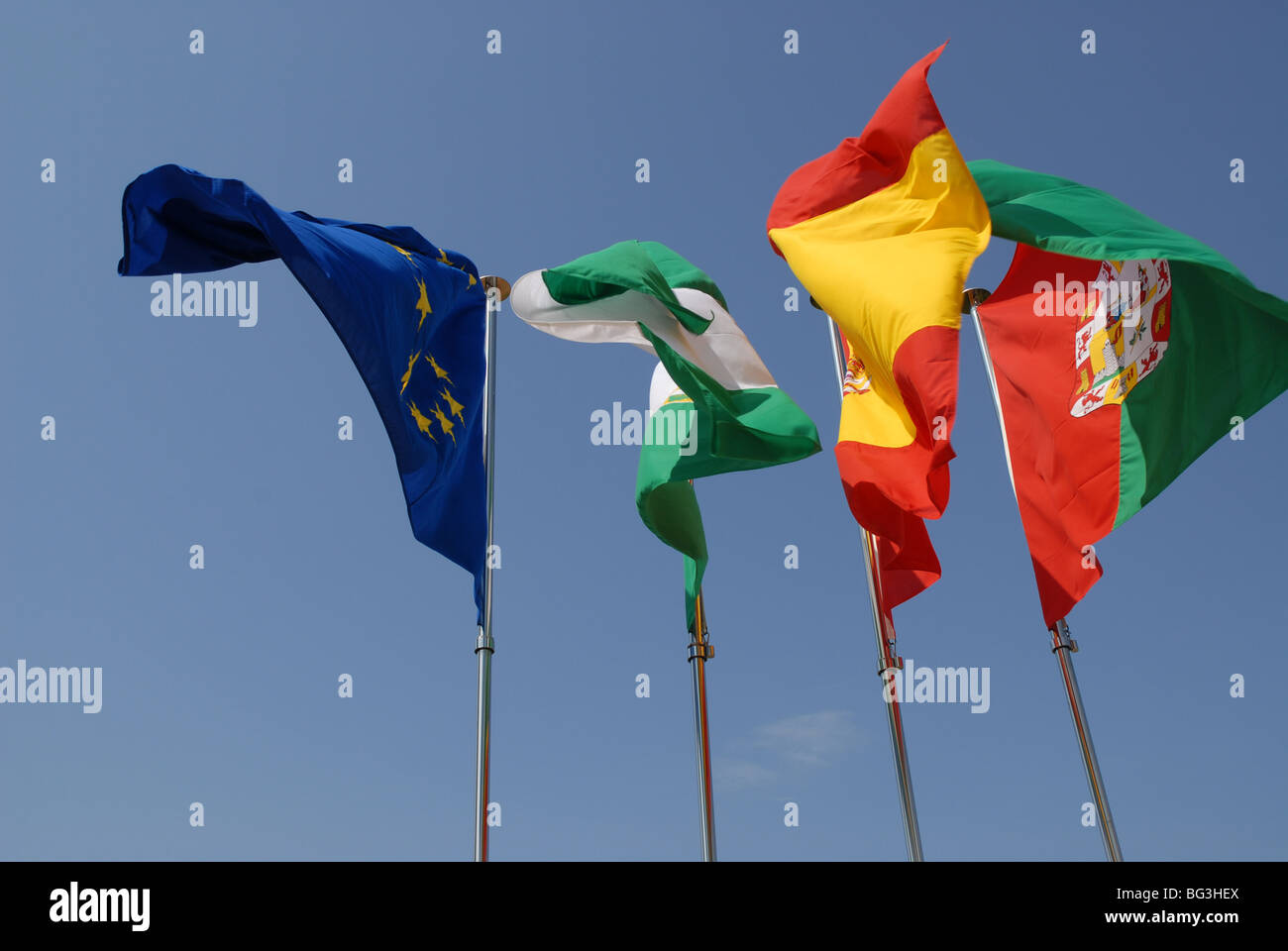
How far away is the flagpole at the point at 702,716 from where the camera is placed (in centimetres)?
1224

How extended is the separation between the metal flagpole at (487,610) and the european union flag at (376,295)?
105mm

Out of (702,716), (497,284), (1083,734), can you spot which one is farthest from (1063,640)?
(497,284)

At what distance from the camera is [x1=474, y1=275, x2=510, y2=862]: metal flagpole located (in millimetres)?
11094

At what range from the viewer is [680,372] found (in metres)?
11.6

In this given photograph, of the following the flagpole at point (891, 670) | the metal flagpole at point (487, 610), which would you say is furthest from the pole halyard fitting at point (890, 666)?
the metal flagpole at point (487, 610)

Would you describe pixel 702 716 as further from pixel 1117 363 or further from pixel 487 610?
pixel 1117 363

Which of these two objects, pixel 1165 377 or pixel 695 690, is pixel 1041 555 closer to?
pixel 1165 377

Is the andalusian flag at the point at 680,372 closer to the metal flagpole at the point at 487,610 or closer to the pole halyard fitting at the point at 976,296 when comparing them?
the metal flagpole at the point at 487,610

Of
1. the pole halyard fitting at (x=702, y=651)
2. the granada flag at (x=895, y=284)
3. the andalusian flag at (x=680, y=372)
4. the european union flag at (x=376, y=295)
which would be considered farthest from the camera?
the pole halyard fitting at (x=702, y=651)

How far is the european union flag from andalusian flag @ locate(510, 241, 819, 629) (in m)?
1.51

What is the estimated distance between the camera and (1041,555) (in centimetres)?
1201

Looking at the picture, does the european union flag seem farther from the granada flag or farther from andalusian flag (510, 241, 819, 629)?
the granada flag

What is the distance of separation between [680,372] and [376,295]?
3.24 m
